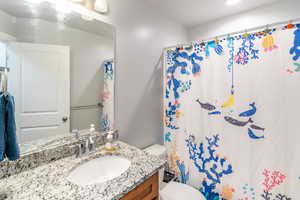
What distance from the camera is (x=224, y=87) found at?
1399mm

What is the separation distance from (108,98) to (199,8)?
162cm

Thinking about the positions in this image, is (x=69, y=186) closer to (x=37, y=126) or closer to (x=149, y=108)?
(x=37, y=126)

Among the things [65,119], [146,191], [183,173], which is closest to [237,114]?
[183,173]

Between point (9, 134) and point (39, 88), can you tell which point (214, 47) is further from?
point (9, 134)

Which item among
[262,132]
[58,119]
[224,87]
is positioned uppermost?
[224,87]

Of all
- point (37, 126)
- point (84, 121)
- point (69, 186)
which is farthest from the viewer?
point (84, 121)

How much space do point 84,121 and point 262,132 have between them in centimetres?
152

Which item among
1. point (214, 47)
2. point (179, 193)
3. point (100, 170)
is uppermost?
point (214, 47)

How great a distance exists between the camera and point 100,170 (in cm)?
111

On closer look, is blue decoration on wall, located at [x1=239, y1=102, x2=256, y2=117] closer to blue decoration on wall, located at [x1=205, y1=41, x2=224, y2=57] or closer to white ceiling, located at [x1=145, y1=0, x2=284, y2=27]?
blue decoration on wall, located at [x1=205, y1=41, x2=224, y2=57]

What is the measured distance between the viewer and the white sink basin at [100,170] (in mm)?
999

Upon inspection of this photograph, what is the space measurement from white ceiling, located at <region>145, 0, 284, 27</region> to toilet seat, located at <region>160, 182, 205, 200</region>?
205 cm

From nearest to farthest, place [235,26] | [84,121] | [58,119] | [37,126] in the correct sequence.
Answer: [37,126]
[58,119]
[84,121]
[235,26]

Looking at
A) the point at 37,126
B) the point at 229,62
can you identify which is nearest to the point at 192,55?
the point at 229,62
